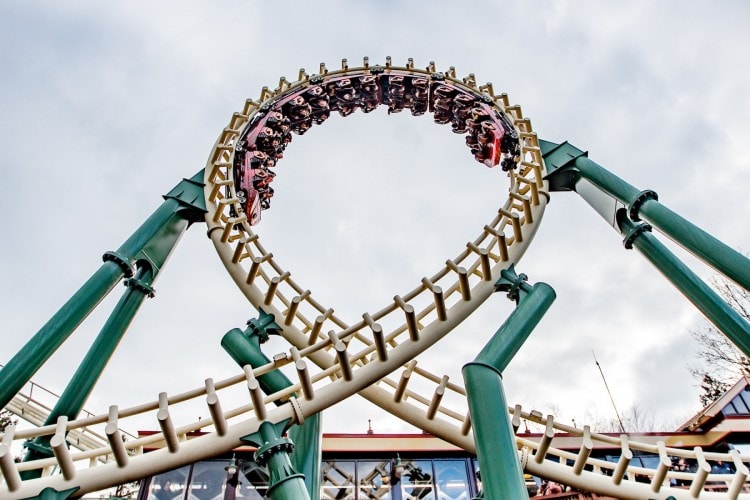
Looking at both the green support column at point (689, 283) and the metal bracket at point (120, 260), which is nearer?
the green support column at point (689, 283)

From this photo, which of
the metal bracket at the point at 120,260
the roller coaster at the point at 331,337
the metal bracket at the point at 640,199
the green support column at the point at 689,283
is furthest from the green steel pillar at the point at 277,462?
the metal bracket at the point at 640,199

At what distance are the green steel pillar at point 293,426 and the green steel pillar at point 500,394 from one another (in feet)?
6.56

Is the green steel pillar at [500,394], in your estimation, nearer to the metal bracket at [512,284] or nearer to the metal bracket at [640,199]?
the metal bracket at [512,284]

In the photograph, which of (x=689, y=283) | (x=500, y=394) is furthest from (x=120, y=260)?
(x=689, y=283)

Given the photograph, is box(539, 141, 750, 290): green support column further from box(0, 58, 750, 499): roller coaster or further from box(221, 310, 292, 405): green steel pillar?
box(221, 310, 292, 405): green steel pillar

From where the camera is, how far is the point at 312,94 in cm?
1002

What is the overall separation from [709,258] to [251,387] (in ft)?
16.4

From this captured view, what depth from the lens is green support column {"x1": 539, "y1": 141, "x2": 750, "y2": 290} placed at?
5.70 m

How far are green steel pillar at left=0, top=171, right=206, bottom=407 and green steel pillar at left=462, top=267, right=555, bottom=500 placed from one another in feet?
14.0

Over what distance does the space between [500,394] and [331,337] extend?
172 centimetres

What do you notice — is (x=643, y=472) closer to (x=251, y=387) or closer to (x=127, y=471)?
(x=251, y=387)

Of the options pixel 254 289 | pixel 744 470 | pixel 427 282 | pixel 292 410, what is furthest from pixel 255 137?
pixel 744 470

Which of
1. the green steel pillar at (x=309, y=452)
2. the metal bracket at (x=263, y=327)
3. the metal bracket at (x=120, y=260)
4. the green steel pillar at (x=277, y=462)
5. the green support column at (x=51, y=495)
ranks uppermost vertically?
the metal bracket at (x=120, y=260)

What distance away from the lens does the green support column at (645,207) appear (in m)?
5.70
